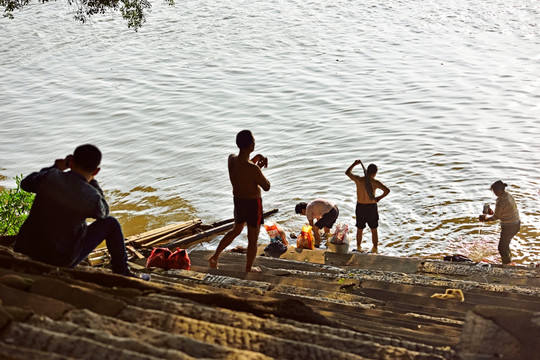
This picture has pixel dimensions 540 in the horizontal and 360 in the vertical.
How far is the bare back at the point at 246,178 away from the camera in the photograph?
24.7ft

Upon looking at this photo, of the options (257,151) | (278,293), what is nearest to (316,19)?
(257,151)

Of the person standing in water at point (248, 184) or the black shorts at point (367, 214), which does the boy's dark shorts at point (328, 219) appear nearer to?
the black shorts at point (367, 214)

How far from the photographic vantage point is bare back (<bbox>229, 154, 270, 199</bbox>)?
7.54 metres

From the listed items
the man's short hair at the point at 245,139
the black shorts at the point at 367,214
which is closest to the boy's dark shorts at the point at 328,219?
the black shorts at the point at 367,214

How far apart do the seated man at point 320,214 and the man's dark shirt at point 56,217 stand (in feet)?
25.2

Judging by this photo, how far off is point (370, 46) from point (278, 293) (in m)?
26.9

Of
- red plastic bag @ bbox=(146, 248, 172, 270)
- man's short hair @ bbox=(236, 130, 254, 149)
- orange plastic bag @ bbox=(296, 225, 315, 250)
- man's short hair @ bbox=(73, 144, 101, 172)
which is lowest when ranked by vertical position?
orange plastic bag @ bbox=(296, 225, 315, 250)

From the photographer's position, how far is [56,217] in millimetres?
4809

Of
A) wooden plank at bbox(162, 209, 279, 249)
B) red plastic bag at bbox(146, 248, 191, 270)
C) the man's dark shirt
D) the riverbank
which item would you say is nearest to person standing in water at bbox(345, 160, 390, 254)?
wooden plank at bbox(162, 209, 279, 249)

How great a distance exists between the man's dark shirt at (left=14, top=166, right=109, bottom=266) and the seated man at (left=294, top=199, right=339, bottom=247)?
768cm

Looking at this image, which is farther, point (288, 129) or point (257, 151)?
point (288, 129)

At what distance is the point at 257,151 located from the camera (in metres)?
20.1

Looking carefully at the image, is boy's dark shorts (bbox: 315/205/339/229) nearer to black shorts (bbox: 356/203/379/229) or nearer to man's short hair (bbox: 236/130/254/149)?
black shorts (bbox: 356/203/379/229)

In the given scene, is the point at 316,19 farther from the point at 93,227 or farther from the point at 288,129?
the point at 93,227
